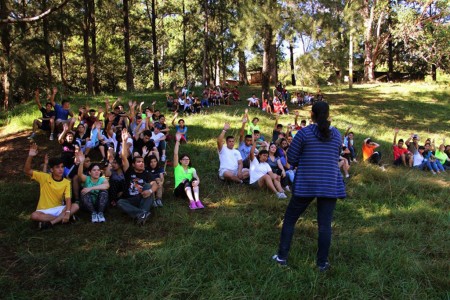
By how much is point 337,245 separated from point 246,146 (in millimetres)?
4101

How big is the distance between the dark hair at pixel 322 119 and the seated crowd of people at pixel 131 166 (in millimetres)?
2980

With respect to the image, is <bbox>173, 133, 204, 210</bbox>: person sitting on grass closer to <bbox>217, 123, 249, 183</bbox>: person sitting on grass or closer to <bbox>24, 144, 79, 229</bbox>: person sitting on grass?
<bbox>217, 123, 249, 183</bbox>: person sitting on grass

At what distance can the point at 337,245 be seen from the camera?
4.43 meters

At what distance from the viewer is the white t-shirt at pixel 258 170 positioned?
22.7 feet

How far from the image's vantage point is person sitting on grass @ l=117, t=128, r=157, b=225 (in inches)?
206

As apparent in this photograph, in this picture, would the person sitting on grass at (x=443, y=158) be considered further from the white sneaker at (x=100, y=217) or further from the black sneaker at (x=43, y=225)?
the black sneaker at (x=43, y=225)

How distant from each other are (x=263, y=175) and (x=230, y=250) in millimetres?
2787

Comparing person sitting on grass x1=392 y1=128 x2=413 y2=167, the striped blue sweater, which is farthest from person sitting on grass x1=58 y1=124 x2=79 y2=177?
person sitting on grass x1=392 y1=128 x2=413 y2=167

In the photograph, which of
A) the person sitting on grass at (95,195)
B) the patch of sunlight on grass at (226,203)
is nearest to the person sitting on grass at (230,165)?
the patch of sunlight on grass at (226,203)

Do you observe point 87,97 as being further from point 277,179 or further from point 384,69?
point 384,69

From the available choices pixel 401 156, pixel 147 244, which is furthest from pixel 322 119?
pixel 401 156

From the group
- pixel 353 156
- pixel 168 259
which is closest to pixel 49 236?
pixel 168 259

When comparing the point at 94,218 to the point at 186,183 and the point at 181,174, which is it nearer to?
the point at 186,183

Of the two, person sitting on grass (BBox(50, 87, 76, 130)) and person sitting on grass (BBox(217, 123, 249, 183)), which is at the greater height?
person sitting on grass (BBox(50, 87, 76, 130))
